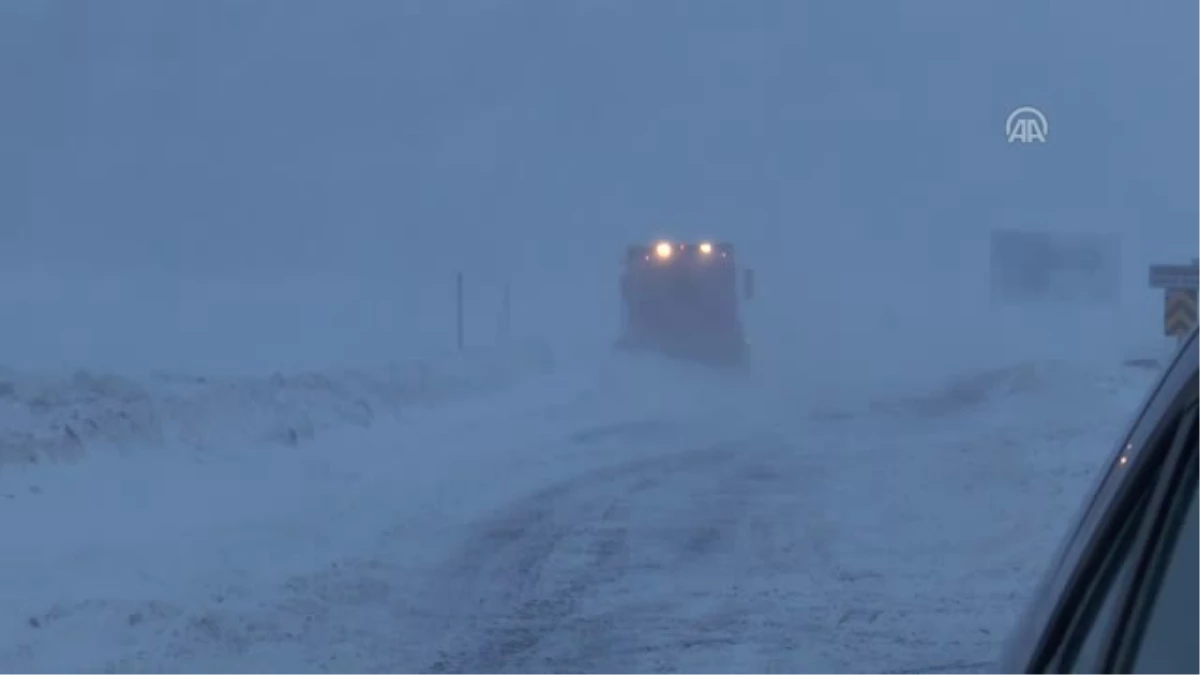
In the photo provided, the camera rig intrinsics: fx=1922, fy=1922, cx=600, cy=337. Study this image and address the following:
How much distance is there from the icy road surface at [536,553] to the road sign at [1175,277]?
2.04 m

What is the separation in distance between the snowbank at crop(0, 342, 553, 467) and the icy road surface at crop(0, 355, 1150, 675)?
0.45 meters

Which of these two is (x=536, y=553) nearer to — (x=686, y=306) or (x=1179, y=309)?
(x=1179, y=309)

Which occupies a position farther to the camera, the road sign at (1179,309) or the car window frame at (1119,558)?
the road sign at (1179,309)

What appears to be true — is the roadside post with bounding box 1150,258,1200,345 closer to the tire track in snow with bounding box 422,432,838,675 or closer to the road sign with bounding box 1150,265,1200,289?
the road sign with bounding box 1150,265,1200,289

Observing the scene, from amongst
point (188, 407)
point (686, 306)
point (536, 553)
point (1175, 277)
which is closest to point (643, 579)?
point (536, 553)

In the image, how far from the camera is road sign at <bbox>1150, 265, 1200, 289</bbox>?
20.8m

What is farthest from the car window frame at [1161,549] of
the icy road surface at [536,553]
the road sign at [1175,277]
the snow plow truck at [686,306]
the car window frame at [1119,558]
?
the snow plow truck at [686,306]

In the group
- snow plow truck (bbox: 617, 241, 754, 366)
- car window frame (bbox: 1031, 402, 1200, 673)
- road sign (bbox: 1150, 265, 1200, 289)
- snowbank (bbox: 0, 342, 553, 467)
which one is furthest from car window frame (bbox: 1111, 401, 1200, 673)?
snow plow truck (bbox: 617, 241, 754, 366)

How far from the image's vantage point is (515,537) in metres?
15.2

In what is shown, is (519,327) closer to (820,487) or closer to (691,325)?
(691,325)

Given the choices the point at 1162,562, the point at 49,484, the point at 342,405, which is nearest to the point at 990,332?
the point at 342,405

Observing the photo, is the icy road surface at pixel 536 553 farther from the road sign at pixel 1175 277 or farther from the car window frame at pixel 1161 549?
the car window frame at pixel 1161 549

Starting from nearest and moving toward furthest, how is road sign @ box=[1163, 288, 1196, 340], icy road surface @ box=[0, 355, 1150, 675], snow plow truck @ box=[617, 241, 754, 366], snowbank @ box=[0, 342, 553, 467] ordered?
1. icy road surface @ box=[0, 355, 1150, 675]
2. snowbank @ box=[0, 342, 553, 467]
3. road sign @ box=[1163, 288, 1196, 340]
4. snow plow truck @ box=[617, 241, 754, 366]

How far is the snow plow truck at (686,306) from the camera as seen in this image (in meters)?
40.4
